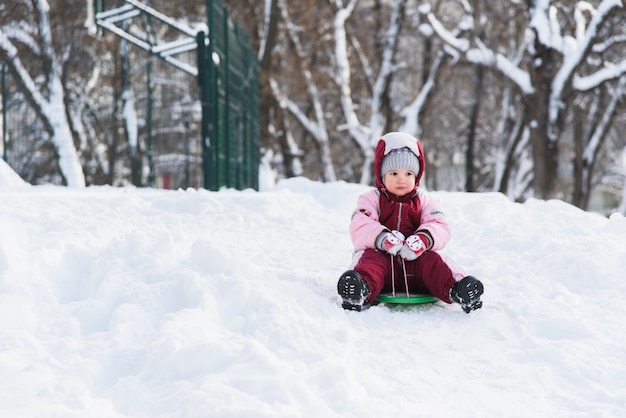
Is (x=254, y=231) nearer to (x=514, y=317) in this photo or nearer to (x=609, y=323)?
(x=514, y=317)

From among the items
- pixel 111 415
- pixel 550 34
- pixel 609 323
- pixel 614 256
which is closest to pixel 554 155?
pixel 550 34

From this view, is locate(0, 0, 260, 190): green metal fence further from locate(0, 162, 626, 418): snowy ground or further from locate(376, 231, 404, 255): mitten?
locate(376, 231, 404, 255): mitten

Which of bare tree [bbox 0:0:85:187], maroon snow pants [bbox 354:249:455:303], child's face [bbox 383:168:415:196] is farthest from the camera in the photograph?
bare tree [bbox 0:0:85:187]

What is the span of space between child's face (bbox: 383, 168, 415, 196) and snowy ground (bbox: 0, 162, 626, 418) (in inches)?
29.6

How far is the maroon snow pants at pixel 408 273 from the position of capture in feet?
14.9

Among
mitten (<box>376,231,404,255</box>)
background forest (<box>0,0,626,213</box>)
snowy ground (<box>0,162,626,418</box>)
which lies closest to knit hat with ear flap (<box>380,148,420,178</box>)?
mitten (<box>376,231,404,255</box>)

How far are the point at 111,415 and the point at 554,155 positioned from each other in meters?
11.7

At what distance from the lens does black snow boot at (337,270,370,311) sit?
4.32 meters

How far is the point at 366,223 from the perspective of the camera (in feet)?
15.8

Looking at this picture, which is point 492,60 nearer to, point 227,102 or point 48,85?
point 227,102

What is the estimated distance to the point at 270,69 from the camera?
1878 cm

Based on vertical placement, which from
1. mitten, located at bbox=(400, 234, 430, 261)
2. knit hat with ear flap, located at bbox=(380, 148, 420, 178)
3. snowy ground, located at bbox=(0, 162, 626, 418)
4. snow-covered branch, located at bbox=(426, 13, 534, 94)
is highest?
snow-covered branch, located at bbox=(426, 13, 534, 94)

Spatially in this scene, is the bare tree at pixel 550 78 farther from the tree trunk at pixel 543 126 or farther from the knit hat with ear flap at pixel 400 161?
the knit hat with ear flap at pixel 400 161

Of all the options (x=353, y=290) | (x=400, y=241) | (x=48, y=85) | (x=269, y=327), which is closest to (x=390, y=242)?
(x=400, y=241)
